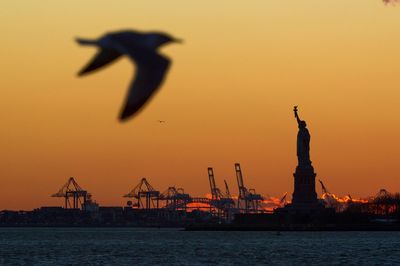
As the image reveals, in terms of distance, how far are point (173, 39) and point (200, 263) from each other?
11178 cm

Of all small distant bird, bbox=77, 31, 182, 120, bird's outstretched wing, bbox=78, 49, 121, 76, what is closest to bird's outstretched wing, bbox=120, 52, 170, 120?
small distant bird, bbox=77, 31, 182, 120

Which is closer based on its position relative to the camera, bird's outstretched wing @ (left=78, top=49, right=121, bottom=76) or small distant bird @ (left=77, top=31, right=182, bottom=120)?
small distant bird @ (left=77, top=31, right=182, bottom=120)

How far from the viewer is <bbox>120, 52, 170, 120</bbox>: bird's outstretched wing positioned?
17.8ft

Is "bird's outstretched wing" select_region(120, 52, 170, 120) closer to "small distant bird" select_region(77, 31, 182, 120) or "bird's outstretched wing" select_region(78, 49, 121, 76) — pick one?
"small distant bird" select_region(77, 31, 182, 120)

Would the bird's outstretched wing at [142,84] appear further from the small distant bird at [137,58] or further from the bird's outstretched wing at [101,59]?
the bird's outstretched wing at [101,59]

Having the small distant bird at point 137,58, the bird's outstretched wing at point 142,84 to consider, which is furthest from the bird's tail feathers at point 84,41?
the bird's outstretched wing at point 142,84

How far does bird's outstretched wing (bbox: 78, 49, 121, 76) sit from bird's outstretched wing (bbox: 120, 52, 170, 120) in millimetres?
214

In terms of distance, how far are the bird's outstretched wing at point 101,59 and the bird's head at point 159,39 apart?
6.9 inches

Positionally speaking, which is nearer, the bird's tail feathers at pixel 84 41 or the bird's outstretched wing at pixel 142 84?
the bird's outstretched wing at pixel 142 84

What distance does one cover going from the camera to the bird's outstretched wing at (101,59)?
5738mm

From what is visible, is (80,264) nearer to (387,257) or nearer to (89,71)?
(387,257)

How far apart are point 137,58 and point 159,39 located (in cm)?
30

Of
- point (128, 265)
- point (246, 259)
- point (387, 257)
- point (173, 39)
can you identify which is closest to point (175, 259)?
point (246, 259)

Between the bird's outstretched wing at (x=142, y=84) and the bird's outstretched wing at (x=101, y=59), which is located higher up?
the bird's outstretched wing at (x=101, y=59)
